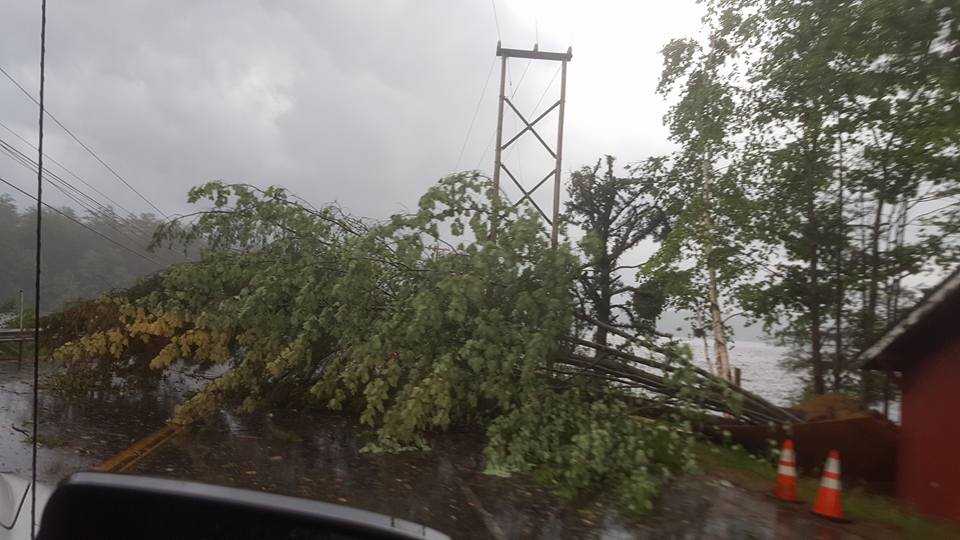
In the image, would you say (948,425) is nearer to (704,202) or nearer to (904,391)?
(904,391)

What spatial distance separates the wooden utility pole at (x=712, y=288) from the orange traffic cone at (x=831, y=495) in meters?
8.98

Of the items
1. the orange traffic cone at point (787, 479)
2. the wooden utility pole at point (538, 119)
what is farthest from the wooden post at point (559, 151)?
the orange traffic cone at point (787, 479)

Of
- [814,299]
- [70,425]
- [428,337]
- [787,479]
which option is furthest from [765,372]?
[70,425]

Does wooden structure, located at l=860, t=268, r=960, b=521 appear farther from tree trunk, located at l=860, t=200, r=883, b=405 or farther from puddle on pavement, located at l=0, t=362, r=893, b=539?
tree trunk, located at l=860, t=200, r=883, b=405

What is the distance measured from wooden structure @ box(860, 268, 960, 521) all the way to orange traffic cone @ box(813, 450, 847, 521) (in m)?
1.81

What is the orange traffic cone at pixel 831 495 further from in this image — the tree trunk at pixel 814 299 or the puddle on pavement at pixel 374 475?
the tree trunk at pixel 814 299

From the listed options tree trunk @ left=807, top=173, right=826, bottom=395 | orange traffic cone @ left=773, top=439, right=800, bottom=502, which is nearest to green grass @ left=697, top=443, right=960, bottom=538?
orange traffic cone @ left=773, top=439, right=800, bottom=502

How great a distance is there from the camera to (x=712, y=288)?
1634cm

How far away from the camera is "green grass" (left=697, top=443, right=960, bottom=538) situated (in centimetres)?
678

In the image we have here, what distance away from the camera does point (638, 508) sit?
20.9 ft

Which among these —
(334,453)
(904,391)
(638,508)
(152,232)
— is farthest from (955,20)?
(152,232)

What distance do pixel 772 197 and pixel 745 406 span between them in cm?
763

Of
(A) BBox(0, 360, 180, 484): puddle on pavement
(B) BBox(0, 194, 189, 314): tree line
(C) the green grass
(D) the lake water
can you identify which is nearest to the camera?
(B) BBox(0, 194, 189, 314): tree line

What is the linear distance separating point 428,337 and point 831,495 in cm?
444
